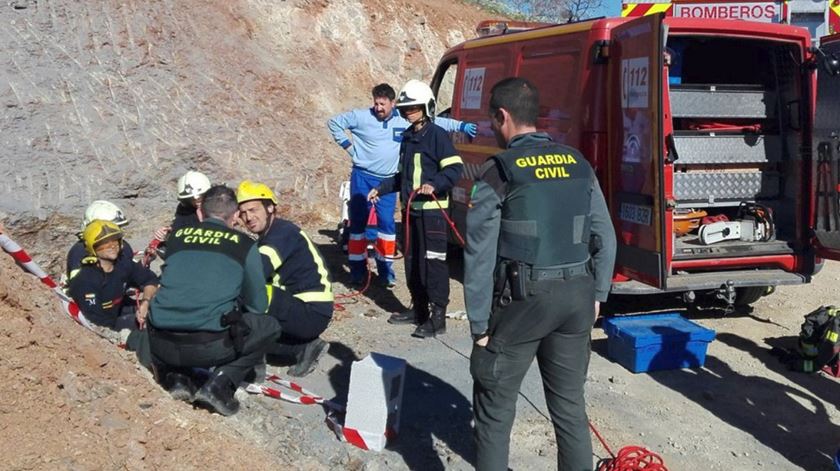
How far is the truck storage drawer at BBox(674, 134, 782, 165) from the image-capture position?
7352mm

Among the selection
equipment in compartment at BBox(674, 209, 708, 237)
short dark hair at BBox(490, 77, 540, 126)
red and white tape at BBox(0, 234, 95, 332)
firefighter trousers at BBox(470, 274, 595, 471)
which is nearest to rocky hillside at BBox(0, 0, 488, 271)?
red and white tape at BBox(0, 234, 95, 332)

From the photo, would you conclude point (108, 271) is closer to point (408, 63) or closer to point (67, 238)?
point (67, 238)

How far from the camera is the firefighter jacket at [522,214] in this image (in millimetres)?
3688

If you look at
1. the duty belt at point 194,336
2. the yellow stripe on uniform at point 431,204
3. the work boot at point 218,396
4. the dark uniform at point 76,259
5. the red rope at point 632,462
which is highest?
the yellow stripe on uniform at point 431,204

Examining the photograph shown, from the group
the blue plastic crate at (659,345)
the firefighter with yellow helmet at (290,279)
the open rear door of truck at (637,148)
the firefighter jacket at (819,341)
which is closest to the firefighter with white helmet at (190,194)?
the firefighter with yellow helmet at (290,279)

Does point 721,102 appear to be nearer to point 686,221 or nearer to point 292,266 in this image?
point 686,221

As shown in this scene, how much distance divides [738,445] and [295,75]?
957cm

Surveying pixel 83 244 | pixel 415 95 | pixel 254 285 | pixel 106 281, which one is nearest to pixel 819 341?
pixel 415 95

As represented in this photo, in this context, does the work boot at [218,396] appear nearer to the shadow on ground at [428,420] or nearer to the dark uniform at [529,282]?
the shadow on ground at [428,420]

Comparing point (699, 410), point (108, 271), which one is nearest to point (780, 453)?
point (699, 410)

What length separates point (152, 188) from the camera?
414 inches

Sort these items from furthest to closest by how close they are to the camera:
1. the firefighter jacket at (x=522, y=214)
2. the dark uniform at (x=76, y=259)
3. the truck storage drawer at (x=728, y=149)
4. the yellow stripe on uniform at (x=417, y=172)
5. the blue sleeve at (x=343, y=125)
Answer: the blue sleeve at (x=343, y=125) → the truck storage drawer at (x=728, y=149) → the yellow stripe on uniform at (x=417, y=172) → the dark uniform at (x=76, y=259) → the firefighter jacket at (x=522, y=214)

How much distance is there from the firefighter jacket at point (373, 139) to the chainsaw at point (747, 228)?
2.87m

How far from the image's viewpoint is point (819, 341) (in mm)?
6277
